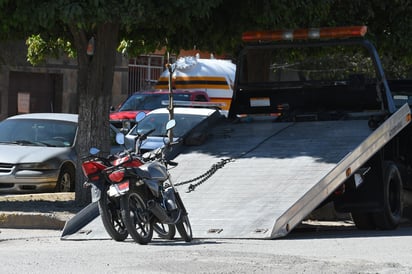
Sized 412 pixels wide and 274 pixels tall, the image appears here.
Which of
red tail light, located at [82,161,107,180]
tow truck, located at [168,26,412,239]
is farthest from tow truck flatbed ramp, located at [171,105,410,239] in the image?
red tail light, located at [82,161,107,180]

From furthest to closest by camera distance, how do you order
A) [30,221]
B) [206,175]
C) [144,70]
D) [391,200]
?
1. [144,70]
2. [30,221]
3. [391,200]
4. [206,175]

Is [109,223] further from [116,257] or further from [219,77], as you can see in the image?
[219,77]

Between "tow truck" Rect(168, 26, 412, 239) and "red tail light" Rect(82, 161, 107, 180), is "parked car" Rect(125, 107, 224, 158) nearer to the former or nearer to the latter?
"tow truck" Rect(168, 26, 412, 239)

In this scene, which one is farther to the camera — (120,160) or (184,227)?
(184,227)

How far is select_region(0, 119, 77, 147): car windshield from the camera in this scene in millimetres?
20062

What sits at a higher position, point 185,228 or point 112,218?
point 112,218

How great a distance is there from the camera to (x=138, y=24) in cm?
1622

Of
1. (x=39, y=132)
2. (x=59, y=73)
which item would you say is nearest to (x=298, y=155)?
(x=39, y=132)

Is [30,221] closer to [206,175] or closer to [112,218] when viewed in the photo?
[206,175]

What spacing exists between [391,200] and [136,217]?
431 cm

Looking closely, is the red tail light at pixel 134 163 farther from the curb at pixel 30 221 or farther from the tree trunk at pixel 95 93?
the tree trunk at pixel 95 93

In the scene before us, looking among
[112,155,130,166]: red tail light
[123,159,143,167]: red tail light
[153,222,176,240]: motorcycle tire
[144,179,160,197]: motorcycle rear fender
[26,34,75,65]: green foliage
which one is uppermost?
[26,34,75,65]: green foliage

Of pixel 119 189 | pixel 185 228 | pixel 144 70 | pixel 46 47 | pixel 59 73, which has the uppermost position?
pixel 46 47

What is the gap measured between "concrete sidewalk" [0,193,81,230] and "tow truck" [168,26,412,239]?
185cm
